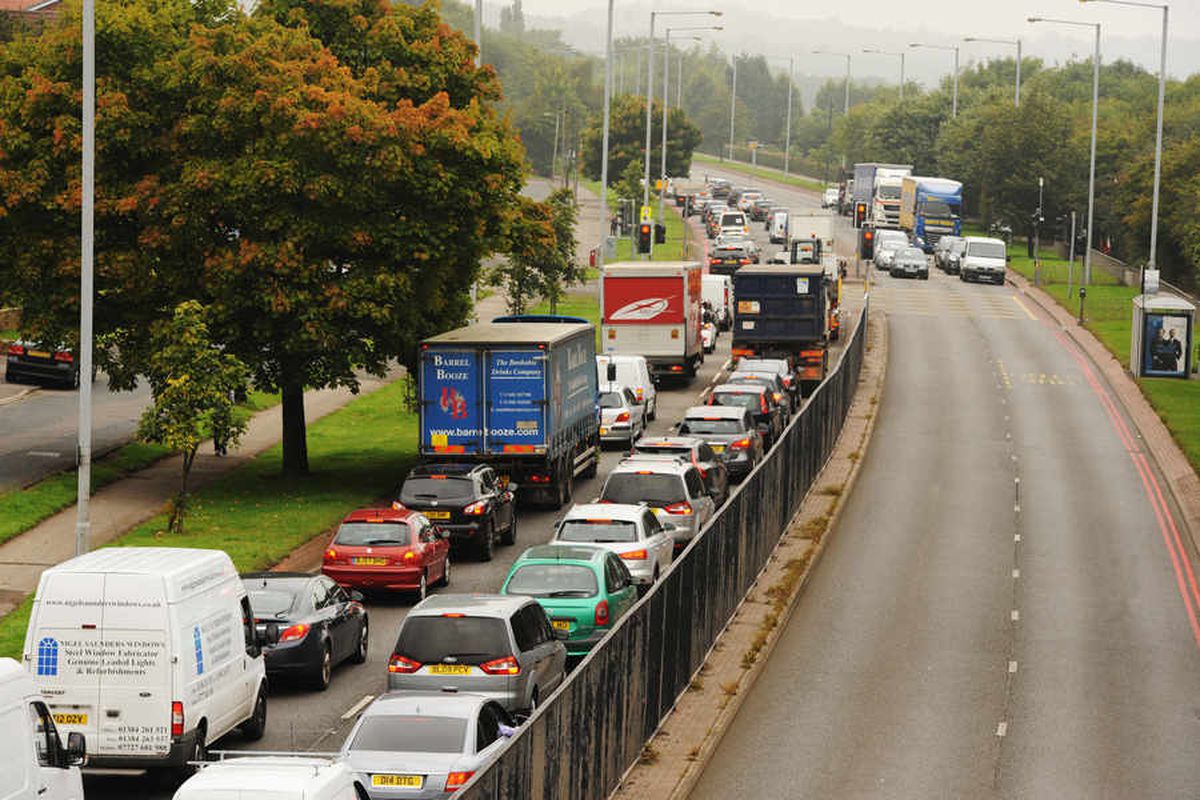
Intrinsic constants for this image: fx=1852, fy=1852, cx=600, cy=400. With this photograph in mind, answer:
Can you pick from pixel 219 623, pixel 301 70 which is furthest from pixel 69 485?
pixel 219 623

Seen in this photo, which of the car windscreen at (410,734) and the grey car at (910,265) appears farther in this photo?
the grey car at (910,265)

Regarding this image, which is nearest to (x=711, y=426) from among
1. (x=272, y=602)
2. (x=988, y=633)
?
(x=988, y=633)

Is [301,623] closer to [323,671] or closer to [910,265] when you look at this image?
[323,671]

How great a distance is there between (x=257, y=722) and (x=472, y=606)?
2.81m

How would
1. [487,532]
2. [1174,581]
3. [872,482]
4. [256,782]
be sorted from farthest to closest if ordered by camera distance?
1. [872,482]
2. [1174,581]
3. [487,532]
4. [256,782]

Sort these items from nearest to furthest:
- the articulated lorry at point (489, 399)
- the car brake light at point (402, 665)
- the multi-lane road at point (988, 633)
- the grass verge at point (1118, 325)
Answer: the car brake light at point (402, 665), the multi-lane road at point (988, 633), the articulated lorry at point (489, 399), the grass verge at point (1118, 325)

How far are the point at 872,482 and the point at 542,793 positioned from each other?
29206 mm

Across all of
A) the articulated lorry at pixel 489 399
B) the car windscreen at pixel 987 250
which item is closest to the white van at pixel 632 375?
the articulated lorry at pixel 489 399

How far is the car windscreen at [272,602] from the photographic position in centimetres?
2344

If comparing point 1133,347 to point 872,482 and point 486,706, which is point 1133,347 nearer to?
point 872,482

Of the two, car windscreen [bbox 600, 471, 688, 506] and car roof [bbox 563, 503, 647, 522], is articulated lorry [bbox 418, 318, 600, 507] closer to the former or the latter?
car windscreen [bbox 600, 471, 688, 506]

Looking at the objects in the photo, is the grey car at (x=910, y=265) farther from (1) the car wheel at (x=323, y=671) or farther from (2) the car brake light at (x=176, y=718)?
(2) the car brake light at (x=176, y=718)

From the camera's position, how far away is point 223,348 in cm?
3809

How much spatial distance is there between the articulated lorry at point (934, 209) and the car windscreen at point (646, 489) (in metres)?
81.5
